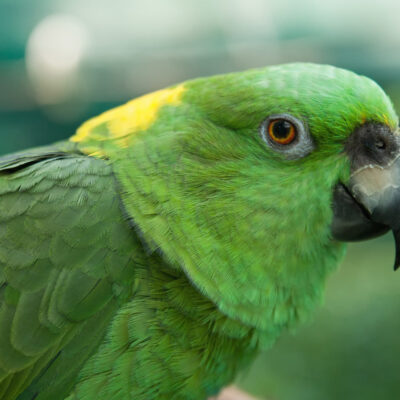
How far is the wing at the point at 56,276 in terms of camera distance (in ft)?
4.59

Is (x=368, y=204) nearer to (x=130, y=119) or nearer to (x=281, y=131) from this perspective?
(x=281, y=131)

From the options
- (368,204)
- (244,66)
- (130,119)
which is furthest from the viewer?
(244,66)

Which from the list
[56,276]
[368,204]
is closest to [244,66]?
[368,204]

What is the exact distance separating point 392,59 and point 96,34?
239cm

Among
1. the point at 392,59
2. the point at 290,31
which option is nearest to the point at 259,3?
the point at 290,31

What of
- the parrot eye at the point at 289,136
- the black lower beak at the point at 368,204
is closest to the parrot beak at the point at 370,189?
the black lower beak at the point at 368,204

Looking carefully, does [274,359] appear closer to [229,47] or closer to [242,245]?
[242,245]

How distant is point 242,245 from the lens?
4.74 feet

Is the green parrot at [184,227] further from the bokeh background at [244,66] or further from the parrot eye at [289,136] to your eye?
the bokeh background at [244,66]

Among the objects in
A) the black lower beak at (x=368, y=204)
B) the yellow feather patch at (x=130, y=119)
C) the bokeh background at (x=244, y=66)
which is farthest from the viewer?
the bokeh background at (x=244, y=66)

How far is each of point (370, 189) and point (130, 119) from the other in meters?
0.77

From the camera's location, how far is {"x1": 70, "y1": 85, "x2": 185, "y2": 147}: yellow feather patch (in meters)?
1.59

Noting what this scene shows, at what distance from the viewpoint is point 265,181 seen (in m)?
1.43

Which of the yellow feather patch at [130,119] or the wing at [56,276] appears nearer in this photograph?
the wing at [56,276]
